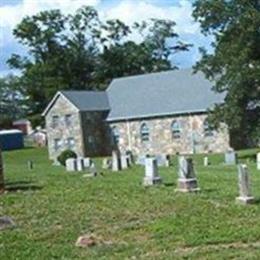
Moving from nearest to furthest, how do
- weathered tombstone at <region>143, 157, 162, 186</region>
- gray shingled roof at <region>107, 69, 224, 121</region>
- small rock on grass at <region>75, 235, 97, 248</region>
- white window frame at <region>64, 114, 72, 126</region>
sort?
1. small rock on grass at <region>75, 235, 97, 248</region>
2. weathered tombstone at <region>143, 157, 162, 186</region>
3. gray shingled roof at <region>107, 69, 224, 121</region>
4. white window frame at <region>64, 114, 72, 126</region>

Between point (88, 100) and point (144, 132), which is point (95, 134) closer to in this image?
point (88, 100)

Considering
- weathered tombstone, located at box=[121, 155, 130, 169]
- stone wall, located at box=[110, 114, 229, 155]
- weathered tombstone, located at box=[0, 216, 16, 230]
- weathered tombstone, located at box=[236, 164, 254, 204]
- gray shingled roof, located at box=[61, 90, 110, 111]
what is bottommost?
weathered tombstone, located at box=[0, 216, 16, 230]

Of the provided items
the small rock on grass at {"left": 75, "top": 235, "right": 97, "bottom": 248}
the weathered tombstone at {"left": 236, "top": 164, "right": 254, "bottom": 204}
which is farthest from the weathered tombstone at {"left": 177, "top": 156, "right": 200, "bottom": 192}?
the small rock on grass at {"left": 75, "top": 235, "right": 97, "bottom": 248}

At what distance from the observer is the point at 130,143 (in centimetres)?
6638

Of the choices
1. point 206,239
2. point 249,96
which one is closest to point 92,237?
point 206,239

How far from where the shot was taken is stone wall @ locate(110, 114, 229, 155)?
197 feet

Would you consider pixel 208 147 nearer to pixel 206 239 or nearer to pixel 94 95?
pixel 94 95

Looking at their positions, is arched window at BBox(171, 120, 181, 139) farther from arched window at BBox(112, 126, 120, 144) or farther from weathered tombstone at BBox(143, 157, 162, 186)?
weathered tombstone at BBox(143, 157, 162, 186)

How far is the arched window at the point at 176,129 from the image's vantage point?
62.5m

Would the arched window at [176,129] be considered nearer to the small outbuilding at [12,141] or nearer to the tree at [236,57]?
the tree at [236,57]

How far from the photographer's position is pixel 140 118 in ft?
213

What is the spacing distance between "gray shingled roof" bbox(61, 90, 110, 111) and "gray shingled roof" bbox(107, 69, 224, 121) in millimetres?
730

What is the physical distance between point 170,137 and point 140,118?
10.6 feet

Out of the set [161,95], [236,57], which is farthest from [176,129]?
[236,57]
